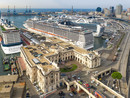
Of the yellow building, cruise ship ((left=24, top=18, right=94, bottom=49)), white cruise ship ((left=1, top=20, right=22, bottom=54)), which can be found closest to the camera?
the yellow building

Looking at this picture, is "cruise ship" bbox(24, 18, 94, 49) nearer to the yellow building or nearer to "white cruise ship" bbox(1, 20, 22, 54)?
the yellow building

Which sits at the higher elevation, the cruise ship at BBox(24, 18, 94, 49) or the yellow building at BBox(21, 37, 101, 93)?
the cruise ship at BBox(24, 18, 94, 49)

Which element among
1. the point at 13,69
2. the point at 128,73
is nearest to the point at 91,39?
the point at 128,73

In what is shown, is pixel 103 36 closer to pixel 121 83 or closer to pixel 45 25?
pixel 45 25

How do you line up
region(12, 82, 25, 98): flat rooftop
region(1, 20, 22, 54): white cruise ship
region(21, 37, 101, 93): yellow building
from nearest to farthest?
1. region(12, 82, 25, 98): flat rooftop
2. region(21, 37, 101, 93): yellow building
3. region(1, 20, 22, 54): white cruise ship

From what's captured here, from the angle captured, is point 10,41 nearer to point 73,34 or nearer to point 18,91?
point 73,34

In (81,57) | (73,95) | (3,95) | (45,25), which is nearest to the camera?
(3,95)

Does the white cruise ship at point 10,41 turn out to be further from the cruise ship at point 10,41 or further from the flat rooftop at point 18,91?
the flat rooftop at point 18,91

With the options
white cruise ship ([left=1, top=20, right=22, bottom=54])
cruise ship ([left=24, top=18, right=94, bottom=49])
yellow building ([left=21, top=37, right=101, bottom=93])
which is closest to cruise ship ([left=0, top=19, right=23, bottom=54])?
white cruise ship ([left=1, top=20, right=22, bottom=54])

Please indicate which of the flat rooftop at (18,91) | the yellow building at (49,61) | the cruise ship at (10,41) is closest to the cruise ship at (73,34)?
the yellow building at (49,61)

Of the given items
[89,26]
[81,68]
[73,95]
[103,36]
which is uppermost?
[89,26]

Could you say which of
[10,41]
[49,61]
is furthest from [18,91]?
[10,41]
